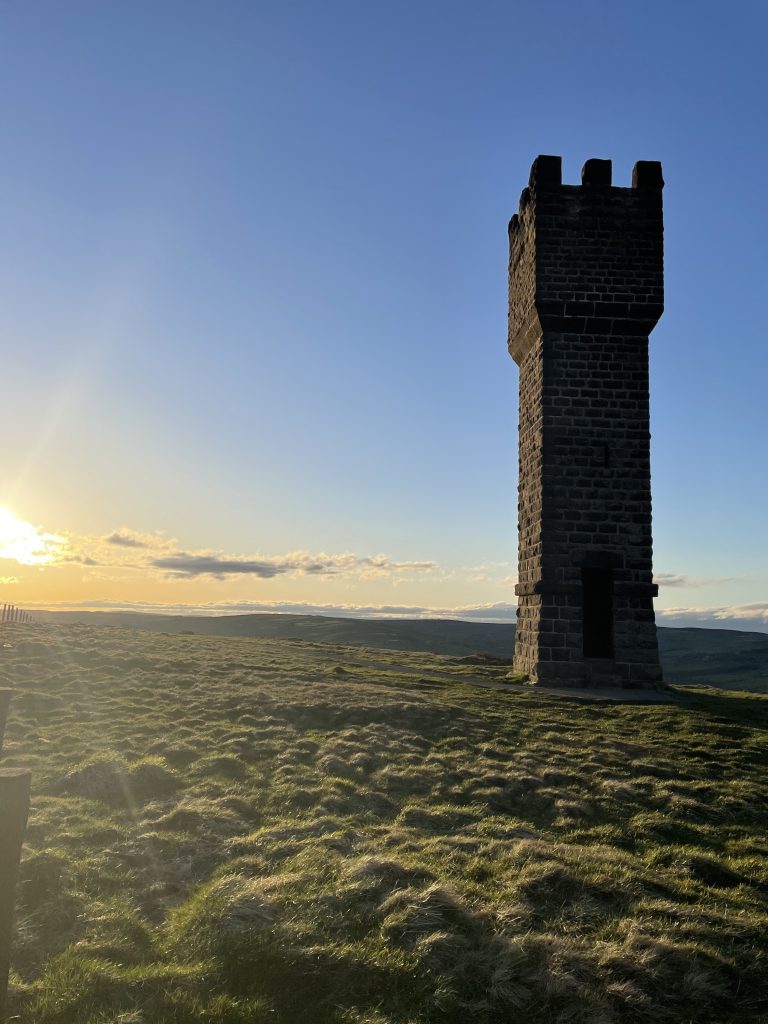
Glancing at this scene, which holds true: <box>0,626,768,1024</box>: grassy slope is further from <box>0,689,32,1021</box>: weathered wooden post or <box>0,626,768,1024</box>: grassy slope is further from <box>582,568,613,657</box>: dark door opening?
<box>582,568,613,657</box>: dark door opening

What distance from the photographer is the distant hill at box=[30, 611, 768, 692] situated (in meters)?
113

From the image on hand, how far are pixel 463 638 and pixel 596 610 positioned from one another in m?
142

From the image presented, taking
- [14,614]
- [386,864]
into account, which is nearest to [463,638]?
[14,614]

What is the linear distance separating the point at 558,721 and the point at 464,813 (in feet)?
22.6

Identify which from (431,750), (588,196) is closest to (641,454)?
(588,196)

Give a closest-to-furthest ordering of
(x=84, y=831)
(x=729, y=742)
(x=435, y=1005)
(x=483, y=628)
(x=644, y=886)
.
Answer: (x=435, y=1005) → (x=644, y=886) → (x=84, y=831) → (x=729, y=742) → (x=483, y=628)

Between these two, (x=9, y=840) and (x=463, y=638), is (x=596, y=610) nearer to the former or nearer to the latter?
Answer: (x=9, y=840)

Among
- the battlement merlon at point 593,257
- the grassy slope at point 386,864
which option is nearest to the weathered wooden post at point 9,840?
the grassy slope at point 386,864

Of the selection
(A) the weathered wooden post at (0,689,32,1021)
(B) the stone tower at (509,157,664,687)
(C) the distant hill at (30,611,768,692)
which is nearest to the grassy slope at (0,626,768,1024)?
(A) the weathered wooden post at (0,689,32,1021)

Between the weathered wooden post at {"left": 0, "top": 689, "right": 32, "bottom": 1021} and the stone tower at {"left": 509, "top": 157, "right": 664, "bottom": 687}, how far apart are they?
19746mm

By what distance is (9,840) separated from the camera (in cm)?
480

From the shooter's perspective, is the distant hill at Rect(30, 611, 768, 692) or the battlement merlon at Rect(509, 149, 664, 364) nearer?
the battlement merlon at Rect(509, 149, 664, 364)

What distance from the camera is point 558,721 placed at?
684 inches

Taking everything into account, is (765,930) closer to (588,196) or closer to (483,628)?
(588,196)
